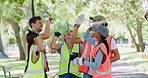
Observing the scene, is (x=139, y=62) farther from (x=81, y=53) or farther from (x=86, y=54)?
(x=86, y=54)

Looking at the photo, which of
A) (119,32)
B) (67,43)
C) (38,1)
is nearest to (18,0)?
(38,1)

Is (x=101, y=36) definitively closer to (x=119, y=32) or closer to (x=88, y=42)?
(x=88, y=42)

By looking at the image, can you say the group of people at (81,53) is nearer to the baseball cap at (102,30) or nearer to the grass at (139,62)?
the baseball cap at (102,30)

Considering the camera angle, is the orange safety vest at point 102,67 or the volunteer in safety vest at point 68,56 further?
the volunteer in safety vest at point 68,56

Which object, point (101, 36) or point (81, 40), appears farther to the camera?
point (81, 40)

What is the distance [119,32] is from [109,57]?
216ft

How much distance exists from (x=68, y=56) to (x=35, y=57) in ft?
3.50

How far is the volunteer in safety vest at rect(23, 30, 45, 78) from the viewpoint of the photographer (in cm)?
628

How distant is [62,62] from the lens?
24.0 feet

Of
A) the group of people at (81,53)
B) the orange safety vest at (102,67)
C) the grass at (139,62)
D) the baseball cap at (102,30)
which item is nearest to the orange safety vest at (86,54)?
the group of people at (81,53)

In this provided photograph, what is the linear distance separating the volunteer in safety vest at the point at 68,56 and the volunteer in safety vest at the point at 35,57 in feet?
2.86

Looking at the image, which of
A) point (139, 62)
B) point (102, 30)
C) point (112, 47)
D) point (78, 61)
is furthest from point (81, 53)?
point (139, 62)

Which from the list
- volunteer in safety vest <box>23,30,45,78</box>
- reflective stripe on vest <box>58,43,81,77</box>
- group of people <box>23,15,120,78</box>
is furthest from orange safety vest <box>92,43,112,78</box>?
reflective stripe on vest <box>58,43,81,77</box>

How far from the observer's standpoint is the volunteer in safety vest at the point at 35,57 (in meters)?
6.28
